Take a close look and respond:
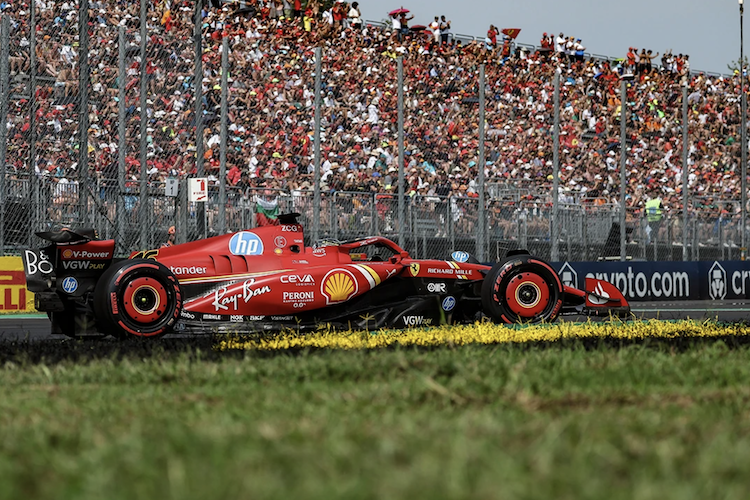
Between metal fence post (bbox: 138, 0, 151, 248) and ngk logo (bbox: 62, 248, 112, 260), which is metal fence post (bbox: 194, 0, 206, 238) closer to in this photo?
metal fence post (bbox: 138, 0, 151, 248)

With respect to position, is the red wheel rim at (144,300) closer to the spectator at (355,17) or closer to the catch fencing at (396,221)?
the catch fencing at (396,221)

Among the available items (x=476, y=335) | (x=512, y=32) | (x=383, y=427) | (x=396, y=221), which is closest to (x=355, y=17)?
(x=512, y=32)

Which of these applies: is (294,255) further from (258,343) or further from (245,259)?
(258,343)

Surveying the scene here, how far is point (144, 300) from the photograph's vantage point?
909 cm

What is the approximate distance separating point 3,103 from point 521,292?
30.8 ft

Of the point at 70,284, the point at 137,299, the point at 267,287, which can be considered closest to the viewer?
the point at 137,299

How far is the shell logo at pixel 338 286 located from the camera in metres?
9.96

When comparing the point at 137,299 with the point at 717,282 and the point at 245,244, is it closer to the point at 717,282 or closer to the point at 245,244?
the point at 245,244

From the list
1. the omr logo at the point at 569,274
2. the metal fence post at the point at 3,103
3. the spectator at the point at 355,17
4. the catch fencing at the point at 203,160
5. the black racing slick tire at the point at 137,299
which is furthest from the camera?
the spectator at the point at 355,17

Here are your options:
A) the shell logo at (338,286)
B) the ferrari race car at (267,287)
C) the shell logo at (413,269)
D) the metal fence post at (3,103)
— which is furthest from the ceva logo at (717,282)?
the metal fence post at (3,103)

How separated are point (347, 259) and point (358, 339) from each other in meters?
2.51

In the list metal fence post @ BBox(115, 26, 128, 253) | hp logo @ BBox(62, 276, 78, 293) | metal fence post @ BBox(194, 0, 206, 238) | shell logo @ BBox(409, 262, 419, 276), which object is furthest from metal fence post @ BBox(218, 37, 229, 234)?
hp logo @ BBox(62, 276, 78, 293)

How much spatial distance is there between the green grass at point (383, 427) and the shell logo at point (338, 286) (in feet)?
12.8

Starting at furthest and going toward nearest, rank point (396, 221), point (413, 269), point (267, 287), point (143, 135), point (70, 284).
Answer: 1. point (396, 221)
2. point (143, 135)
3. point (413, 269)
4. point (267, 287)
5. point (70, 284)
